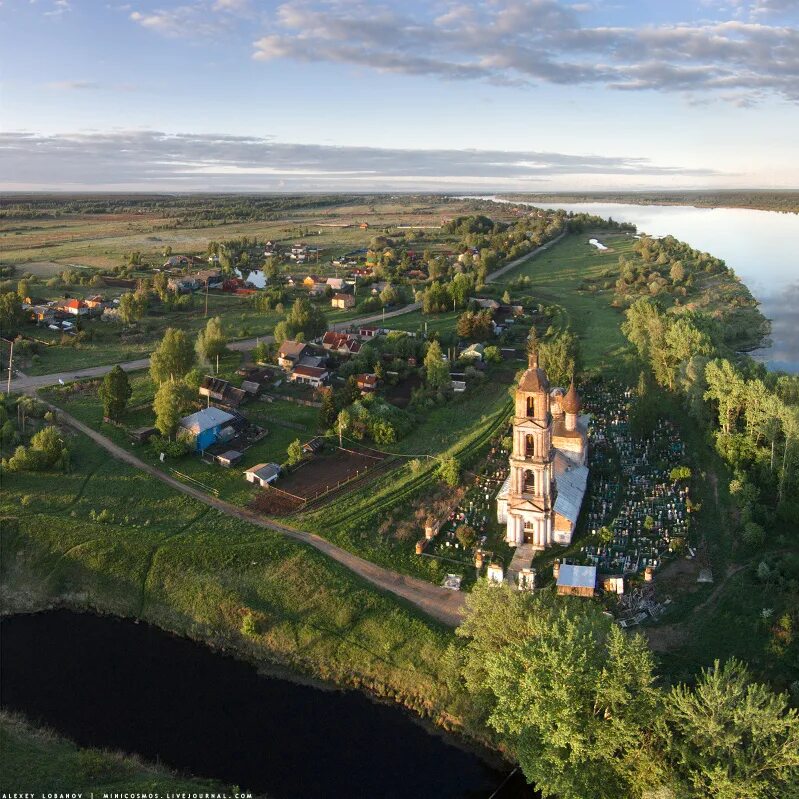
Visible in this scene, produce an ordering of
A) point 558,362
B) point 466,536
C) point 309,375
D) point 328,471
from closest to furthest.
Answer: point 466,536
point 328,471
point 558,362
point 309,375

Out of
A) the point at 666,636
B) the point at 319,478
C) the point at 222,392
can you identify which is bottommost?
the point at 666,636

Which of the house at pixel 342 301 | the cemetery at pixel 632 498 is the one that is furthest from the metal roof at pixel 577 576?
the house at pixel 342 301

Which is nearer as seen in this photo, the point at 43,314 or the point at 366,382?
the point at 366,382

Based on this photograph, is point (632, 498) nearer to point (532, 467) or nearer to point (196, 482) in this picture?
point (532, 467)

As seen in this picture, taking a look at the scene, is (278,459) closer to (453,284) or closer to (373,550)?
(373,550)

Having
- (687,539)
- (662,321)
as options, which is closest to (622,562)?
(687,539)

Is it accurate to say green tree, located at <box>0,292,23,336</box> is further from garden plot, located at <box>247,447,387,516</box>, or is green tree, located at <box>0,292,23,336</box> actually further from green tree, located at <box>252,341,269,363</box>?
garden plot, located at <box>247,447,387,516</box>

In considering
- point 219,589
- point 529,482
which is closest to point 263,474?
point 219,589

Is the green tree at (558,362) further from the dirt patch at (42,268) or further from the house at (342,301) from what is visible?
the dirt patch at (42,268)

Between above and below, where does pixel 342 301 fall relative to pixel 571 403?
below

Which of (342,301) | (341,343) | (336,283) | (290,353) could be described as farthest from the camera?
(336,283)
